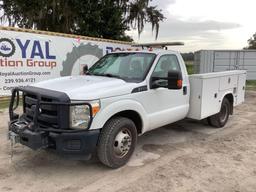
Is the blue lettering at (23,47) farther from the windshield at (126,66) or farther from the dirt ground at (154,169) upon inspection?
the windshield at (126,66)

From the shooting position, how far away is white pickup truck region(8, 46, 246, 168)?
137 inches

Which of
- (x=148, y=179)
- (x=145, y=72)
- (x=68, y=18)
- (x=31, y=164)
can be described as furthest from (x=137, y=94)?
(x=68, y=18)

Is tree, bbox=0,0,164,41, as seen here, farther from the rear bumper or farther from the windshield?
the rear bumper

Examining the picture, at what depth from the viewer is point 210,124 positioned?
6.46 m

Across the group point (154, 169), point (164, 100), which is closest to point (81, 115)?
point (154, 169)

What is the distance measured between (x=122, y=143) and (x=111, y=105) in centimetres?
68

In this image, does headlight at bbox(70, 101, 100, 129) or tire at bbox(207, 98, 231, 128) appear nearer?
headlight at bbox(70, 101, 100, 129)

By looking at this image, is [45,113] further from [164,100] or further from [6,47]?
[6,47]

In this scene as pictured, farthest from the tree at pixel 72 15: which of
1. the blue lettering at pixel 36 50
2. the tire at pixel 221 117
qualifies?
the tire at pixel 221 117

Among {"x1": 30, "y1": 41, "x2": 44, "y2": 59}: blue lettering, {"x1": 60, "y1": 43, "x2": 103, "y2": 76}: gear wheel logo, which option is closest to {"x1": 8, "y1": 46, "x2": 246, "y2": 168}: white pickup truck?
{"x1": 30, "y1": 41, "x2": 44, "y2": 59}: blue lettering

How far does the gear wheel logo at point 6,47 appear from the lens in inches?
348

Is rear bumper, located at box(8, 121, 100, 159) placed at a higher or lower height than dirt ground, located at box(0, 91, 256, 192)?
higher

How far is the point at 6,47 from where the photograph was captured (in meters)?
8.94

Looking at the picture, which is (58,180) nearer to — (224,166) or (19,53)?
(224,166)
